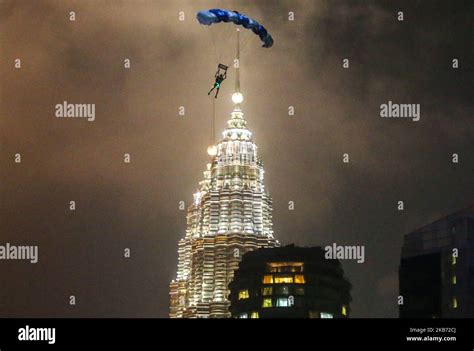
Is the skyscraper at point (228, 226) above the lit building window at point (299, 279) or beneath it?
above

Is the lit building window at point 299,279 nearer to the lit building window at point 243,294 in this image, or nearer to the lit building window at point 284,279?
the lit building window at point 284,279

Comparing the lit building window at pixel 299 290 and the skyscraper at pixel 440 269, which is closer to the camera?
the skyscraper at pixel 440 269

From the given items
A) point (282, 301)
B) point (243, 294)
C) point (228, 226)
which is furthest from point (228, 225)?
point (282, 301)

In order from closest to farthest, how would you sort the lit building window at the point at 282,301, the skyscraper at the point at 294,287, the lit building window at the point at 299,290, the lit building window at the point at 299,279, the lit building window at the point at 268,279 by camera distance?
1. the skyscraper at the point at 294,287
2. the lit building window at the point at 299,290
3. the lit building window at the point at 282,301
4. the lit building window at the point at 299,279
5. the lit building window at the point at 268,279

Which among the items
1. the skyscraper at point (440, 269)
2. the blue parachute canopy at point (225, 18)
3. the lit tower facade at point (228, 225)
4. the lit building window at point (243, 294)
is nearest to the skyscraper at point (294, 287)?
the lit building window at point (243, 294)

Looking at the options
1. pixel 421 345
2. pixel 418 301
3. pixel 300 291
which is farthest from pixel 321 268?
pixel 421 345

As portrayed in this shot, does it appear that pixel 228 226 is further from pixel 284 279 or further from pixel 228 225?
pixel 284 279

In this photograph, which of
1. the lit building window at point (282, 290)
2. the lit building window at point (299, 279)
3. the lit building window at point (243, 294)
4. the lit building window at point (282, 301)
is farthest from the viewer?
the lit building window at point (243, 294)
